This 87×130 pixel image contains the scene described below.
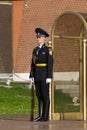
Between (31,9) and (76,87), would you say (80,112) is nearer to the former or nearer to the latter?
(76,87)

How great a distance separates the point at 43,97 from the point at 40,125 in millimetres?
1129

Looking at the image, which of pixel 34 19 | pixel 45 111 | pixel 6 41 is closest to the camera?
pixel 45 111

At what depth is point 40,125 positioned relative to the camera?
13.6 metres

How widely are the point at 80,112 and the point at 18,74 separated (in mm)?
14109

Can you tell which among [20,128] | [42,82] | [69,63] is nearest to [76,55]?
[69,63]

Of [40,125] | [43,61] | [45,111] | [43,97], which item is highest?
[43,61]

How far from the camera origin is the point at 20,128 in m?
12.8

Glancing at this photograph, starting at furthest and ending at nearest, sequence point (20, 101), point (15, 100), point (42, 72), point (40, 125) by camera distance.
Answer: point (15, 100)
point (20, 101)
point (42, 72)
point (40, 125)

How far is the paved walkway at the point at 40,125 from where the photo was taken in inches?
506

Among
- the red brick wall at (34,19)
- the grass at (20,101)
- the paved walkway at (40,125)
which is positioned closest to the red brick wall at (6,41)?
the red brick wall at (34,19)

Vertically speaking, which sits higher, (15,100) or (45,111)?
(45,111)

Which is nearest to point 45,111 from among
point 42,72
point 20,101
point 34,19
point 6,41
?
point 42,72

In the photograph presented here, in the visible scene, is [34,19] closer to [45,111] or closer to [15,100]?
[15,100]

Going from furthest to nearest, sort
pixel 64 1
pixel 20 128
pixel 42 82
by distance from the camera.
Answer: pixel 64 1 < pixel 42 82 < pixel 20 128
